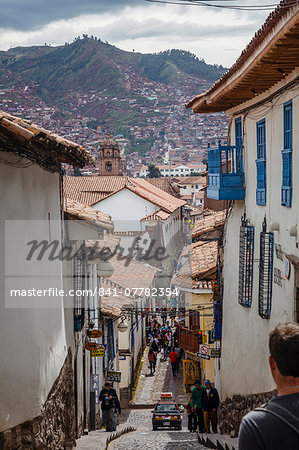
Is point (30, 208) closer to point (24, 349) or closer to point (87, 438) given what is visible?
point (24, 349)

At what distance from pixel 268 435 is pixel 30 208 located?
6.07m

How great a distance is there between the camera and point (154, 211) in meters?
59.0

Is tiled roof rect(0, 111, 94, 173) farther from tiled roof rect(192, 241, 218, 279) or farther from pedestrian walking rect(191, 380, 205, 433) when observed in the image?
tiled roof rect(192, 241, 218, 279)

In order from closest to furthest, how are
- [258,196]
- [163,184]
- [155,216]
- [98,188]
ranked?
1. [258,196]
2. [155,216]
3. [98,188]
4. [163,184]

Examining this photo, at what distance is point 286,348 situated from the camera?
300cm

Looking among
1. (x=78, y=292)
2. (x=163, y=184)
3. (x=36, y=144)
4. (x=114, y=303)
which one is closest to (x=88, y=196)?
(x=163, y=184)

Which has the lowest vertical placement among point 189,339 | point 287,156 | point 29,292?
point 189,339

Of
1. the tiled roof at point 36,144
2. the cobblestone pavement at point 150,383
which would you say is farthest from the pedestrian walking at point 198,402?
the cobblestone pavement at point 150,383

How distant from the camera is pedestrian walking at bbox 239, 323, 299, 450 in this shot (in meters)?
2.99

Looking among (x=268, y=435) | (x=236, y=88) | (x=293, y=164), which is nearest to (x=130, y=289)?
(x=236, y=88)

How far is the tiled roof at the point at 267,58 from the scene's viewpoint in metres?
6.76

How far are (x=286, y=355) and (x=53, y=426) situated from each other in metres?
7.59

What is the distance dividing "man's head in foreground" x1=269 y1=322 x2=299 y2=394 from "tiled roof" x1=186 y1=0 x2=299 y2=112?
405 centimetres

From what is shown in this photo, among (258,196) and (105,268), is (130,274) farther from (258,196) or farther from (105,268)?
(258,196)
